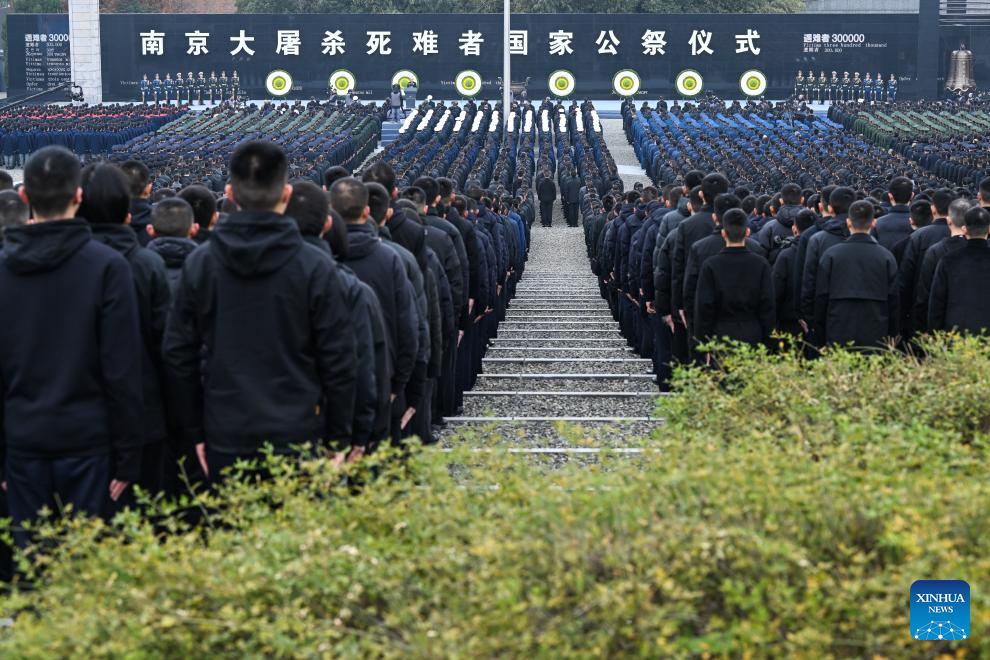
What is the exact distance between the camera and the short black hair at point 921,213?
862 centimetres

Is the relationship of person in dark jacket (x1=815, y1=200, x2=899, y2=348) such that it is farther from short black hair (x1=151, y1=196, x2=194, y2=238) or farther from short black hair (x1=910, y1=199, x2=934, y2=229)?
short black hair (x1=151, y1=196, x2=194, y2=238)

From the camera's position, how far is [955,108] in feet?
145

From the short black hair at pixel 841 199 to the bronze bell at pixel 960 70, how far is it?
162ft

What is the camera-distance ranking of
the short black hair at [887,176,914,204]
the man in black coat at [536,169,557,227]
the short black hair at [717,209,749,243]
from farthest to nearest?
the man in black coat at [536,169,557,227], the short black hair at [887,176,914,204], the short black hair at [717,209,749,243]

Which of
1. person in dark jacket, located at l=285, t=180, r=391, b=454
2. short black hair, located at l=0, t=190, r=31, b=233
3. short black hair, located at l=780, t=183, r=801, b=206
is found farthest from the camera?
short black hair, located at l=780, t=183, r=801, b=206

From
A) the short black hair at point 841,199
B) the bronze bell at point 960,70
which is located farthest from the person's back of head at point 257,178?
the bronze bell at point 960,70

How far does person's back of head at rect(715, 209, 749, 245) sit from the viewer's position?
7570 mm

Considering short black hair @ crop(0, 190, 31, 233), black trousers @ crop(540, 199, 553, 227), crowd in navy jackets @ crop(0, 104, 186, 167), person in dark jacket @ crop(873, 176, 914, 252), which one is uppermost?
crowd in navy jackets @ crop(0, 104, 186, 167)

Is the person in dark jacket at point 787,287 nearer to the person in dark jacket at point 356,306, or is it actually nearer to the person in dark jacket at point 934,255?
the person in dark jacket at point 934,255

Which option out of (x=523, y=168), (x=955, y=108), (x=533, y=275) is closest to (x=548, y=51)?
(x=955, y=108)

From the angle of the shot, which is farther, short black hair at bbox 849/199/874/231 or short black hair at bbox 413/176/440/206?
short black hair at bbox 413/176/440/206

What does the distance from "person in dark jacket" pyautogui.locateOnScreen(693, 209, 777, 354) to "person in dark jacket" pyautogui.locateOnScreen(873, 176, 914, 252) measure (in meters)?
1.65

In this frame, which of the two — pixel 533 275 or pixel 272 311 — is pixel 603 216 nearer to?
pixel 533 275

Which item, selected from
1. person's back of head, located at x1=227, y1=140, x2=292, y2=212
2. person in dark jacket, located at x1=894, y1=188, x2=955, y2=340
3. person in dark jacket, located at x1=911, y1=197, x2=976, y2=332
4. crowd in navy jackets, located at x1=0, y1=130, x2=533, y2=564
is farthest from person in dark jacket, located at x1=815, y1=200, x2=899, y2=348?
person's back of head, located at x1=227, y1=140, x2=292, y2=212
